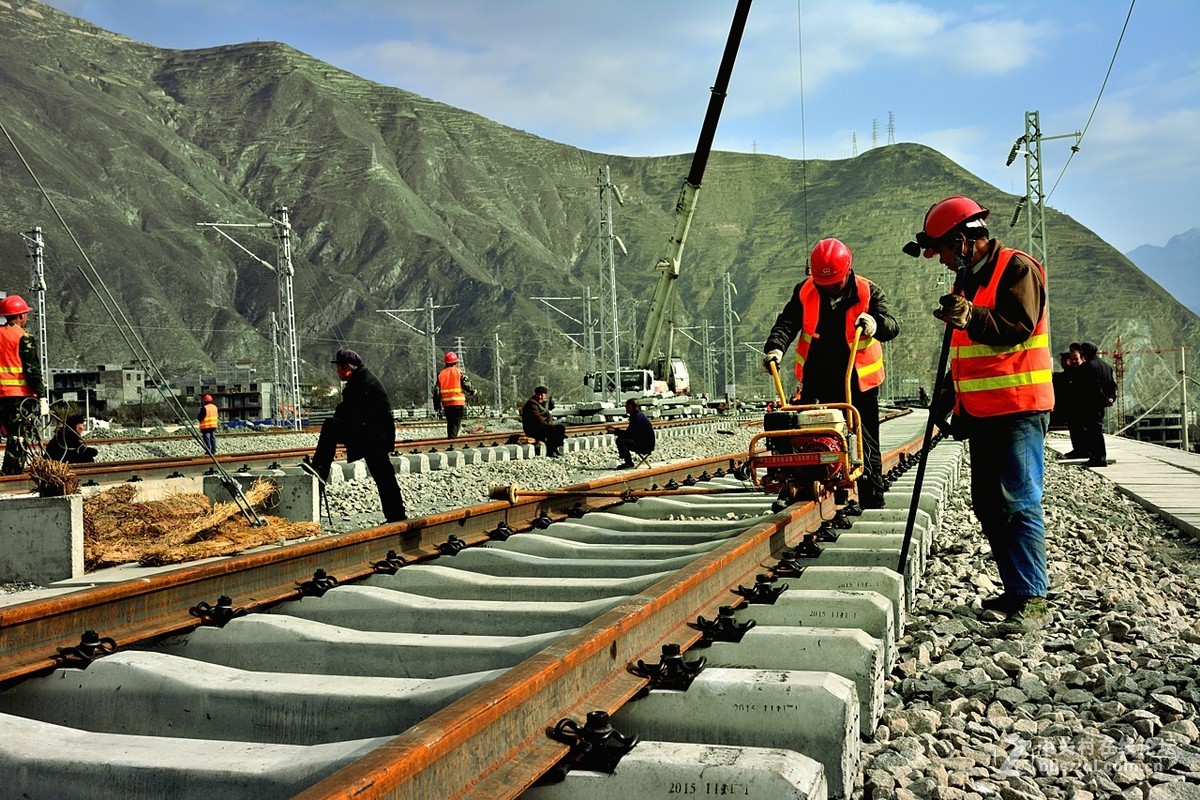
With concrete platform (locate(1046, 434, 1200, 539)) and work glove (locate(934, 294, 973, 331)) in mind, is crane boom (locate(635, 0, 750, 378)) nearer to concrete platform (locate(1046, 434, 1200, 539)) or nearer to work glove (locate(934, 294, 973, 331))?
concrete platform (locate(1046, 434, 1200, 539))

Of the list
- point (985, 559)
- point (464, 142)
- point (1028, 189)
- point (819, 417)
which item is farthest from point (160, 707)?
point (464, 142)

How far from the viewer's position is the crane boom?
72.1 ft

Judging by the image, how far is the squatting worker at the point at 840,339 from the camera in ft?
22.6

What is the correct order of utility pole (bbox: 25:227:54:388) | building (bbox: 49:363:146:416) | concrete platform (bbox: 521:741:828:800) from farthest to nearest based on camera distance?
1. building (bbox: 49:363:146:416)
2. utility pole (bbox: 25:227:54:388)
3. concrete platform (bbox: 521:741:828:800)

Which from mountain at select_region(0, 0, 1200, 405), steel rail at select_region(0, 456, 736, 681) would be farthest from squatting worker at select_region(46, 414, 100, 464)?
mountain at select_region(0, 0, 1200, 405)

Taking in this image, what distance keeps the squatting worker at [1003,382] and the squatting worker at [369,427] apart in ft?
14.3

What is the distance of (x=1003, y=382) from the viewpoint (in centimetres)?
480

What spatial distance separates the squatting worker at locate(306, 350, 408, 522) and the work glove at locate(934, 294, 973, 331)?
449 centimetres

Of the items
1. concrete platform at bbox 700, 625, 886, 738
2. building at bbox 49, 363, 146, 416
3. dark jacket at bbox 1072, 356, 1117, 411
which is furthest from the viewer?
building at bbox 49, 363, 146, 416

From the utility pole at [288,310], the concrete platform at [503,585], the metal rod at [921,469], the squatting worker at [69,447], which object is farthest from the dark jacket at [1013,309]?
the utility pole at [288,310]

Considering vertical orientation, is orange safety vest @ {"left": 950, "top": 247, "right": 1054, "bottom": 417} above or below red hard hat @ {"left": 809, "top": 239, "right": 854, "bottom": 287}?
below

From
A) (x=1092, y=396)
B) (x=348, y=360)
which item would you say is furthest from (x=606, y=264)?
(x=348, y=360)

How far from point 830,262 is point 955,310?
2.32 meters

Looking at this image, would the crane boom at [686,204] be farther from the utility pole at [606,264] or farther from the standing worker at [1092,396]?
the standing worker at [1092,396]
